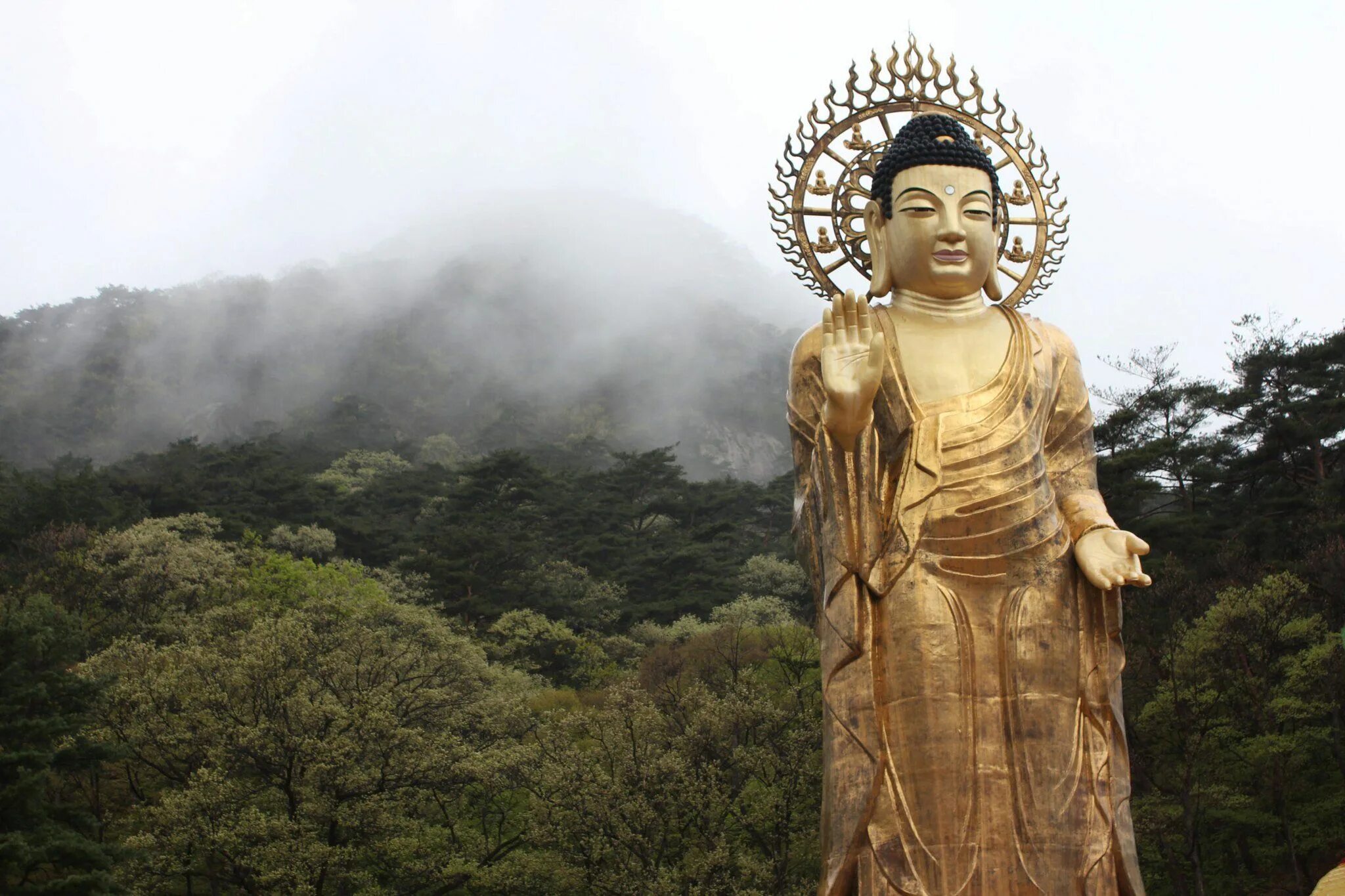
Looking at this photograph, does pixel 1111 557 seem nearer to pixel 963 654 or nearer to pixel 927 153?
pixel 963 654

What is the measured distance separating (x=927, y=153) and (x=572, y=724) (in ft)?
47.1

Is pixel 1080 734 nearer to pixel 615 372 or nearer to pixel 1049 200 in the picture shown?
pixel 1049 200

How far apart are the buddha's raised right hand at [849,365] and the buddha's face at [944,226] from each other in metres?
0.65

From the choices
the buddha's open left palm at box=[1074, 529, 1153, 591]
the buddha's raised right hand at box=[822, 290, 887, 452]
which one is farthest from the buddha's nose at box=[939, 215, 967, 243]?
the buddha's open left palm at box=[1074, 529, 1153, 591]

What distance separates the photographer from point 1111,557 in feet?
21.5

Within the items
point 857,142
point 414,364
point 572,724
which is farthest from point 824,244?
point 414,364

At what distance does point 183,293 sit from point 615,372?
23.7 meters

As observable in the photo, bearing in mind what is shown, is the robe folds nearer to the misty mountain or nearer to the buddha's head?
the buddha's head

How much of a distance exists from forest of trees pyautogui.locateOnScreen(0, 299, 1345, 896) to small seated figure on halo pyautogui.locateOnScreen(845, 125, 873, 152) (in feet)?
36.1

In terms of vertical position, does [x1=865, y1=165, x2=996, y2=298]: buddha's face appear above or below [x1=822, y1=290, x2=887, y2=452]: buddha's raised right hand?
above

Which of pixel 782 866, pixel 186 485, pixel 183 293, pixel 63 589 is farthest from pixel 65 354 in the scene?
pixel 782 866

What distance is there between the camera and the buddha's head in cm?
717

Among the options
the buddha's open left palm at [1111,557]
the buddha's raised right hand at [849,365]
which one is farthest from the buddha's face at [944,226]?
the buddha's open left palm at [1111,557]

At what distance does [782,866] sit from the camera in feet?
58.3
